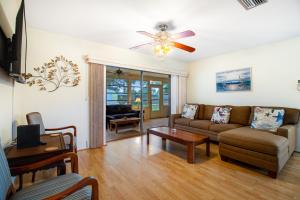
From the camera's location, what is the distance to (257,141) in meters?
2.16

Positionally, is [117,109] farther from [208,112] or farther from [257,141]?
[257,141]

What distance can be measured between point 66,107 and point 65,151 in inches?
70.6

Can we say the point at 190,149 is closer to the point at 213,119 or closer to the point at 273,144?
the point at 273,144

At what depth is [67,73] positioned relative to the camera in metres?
3.03

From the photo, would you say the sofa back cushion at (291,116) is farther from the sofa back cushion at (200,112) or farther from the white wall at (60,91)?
the white wall at (60,91)

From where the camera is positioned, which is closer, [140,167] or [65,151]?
[65,151]

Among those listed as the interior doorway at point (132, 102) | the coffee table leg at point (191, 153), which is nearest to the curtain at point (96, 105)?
the interior doorway at point (132, 102)

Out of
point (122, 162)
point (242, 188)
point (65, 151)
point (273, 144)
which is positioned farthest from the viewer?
point (122, 162)

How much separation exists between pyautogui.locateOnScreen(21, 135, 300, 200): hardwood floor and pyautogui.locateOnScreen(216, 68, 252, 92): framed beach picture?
1.81 meters

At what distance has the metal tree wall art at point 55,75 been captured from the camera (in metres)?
2.73

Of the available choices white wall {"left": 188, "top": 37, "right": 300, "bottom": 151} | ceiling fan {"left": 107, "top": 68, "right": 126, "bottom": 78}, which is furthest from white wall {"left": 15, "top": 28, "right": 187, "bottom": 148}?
white wall {"left": 188, "top": 37, "right": 300, "bottom": 151}

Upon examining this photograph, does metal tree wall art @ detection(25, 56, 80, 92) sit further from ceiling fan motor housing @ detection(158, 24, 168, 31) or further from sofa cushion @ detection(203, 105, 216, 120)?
sofa cushion @ detection(203, 105, 216, 120)

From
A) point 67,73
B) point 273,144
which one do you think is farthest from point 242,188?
point 67,73

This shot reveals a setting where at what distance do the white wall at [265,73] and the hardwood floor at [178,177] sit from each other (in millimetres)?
1308
